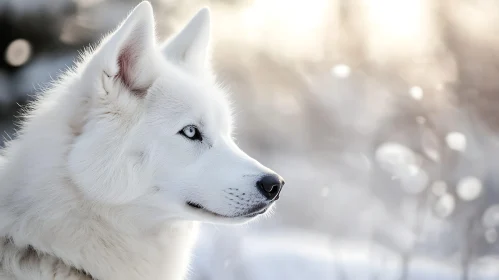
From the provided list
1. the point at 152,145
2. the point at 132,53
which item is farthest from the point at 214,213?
the point at 132,53

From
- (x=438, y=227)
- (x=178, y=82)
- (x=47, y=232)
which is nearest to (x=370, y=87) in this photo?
(x=438, y=227)

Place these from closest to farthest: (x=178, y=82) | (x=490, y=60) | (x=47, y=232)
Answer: (x=47, y=232) → (x=178, y=82) → (x=490, y=60)

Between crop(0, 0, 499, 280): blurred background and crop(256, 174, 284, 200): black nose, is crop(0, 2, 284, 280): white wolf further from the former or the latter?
crop(0, 0, 499, 280): blurred background

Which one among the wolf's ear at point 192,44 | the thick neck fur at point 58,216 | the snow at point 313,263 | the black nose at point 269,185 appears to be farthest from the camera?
the snow at point 313,263

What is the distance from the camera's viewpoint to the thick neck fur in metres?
1.60

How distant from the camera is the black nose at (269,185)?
5.70 ft

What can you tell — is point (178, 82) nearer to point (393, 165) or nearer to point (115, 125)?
point (115, 125)

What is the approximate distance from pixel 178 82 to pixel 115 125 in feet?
1.08

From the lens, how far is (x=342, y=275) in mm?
5367

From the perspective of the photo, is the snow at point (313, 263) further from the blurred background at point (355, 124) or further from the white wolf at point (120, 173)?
the white wolf at point (120, 173)

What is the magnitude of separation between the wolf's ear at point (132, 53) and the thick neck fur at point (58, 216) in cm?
13

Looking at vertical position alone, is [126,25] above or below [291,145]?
→ above

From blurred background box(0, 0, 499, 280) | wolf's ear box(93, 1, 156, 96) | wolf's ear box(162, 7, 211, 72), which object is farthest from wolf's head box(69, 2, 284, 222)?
blurred background box(0, 0, 499, 280)

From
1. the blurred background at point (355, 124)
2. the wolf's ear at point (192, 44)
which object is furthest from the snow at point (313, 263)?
the wolf's ear at point (192, 44)
